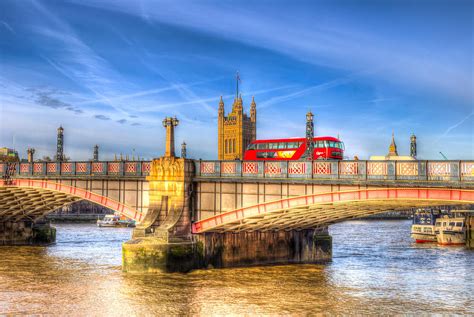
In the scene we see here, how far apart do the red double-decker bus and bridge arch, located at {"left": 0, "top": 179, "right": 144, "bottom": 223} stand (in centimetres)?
1382

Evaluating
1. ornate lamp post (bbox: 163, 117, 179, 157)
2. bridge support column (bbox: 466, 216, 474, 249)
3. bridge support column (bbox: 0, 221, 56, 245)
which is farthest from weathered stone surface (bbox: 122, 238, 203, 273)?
bridge support column (bbox: 466, 216, 474, 249)

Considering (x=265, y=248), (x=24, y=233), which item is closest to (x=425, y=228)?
(x=265, y=248)

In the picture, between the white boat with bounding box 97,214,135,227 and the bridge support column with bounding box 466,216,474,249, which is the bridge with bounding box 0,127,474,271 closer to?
the bridge support column with bounding box 466,216,474,249

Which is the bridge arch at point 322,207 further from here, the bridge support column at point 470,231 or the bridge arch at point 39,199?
the bridge support column at point 470,231

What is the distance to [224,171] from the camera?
39.9 m

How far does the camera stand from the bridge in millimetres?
32094

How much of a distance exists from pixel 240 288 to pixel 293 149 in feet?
59.1

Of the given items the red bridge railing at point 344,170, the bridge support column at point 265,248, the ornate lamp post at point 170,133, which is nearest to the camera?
the red bridge railing at point 344,170

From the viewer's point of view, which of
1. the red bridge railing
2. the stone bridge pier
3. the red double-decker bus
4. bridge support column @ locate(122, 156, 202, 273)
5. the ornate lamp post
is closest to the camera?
the red bridge railing

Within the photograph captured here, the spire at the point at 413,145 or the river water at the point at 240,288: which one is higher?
the spire at the point at 413,145

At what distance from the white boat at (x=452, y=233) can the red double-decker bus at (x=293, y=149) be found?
2653cm

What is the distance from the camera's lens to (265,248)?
4744cm

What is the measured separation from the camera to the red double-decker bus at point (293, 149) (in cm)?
4841

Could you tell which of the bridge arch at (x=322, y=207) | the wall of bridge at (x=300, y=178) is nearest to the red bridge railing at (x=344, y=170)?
the wall of bridge at (x=300, y=178)
